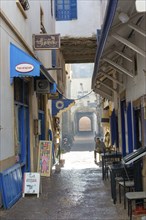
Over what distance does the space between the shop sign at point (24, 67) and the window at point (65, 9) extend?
10.7m

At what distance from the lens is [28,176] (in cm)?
970

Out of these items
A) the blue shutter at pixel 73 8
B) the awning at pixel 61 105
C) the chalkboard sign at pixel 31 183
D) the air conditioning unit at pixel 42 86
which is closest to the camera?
the chalkboard sign at pixel 31 183

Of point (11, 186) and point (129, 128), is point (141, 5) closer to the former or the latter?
point (11, 186)

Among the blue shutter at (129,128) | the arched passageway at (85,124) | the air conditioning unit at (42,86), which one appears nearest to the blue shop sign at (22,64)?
the blue shutter at (129,128)

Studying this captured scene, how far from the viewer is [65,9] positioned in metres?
20.1

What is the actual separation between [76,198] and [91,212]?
61.4 inches

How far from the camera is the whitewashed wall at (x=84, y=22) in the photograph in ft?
63.3

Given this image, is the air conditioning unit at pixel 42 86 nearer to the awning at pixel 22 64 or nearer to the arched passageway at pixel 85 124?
the awning at pixel 22 64

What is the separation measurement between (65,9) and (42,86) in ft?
26.1

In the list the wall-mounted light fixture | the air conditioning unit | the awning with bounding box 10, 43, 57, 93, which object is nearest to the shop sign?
the awning with bounding box 10, 43, 57, 93

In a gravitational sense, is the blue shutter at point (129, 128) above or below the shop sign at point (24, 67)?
below

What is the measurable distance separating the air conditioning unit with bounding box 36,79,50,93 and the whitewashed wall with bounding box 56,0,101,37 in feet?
20.9

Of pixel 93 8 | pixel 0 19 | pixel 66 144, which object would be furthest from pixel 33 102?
pixel 66 144

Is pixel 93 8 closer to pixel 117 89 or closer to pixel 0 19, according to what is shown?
pixel 117 89
